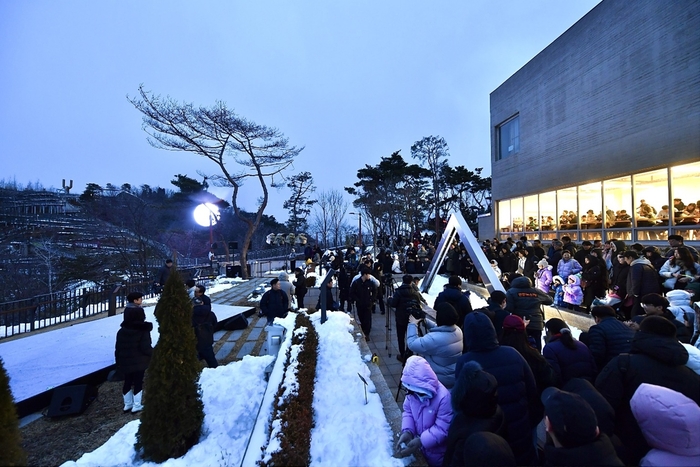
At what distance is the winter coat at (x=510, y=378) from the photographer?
2.51 m

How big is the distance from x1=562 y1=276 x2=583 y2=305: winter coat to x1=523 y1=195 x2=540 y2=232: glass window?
42.1 ft

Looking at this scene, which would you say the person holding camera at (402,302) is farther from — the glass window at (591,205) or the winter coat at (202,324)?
the glass window at (591,205)

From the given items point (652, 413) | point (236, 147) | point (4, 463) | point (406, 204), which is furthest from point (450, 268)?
point (406, 204)

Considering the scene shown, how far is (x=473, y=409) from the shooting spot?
2.11 m

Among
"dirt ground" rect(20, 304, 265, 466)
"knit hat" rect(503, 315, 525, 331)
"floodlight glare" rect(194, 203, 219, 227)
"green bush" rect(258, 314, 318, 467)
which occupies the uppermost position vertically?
"floodlight glare" rect(194, 203, 219, 227)

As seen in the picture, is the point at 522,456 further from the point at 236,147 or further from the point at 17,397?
the point at 236,147

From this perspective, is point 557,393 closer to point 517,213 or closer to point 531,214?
point 531,214

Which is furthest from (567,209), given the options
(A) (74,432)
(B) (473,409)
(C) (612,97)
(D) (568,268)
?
(A) (74,432)

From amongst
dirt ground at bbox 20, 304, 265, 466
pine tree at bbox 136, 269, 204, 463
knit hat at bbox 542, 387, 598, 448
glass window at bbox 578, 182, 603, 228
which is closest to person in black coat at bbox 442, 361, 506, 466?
knit hat at bbox 542, 387, 598, 448

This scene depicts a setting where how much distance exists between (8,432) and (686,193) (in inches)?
663

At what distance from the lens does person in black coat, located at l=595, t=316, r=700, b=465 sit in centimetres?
227

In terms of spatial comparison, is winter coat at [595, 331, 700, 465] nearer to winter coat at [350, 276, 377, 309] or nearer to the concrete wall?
winter coat at [350, 276, 377, 309]

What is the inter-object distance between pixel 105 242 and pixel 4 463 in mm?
25055

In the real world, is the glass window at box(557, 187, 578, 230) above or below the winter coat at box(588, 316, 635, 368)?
above
